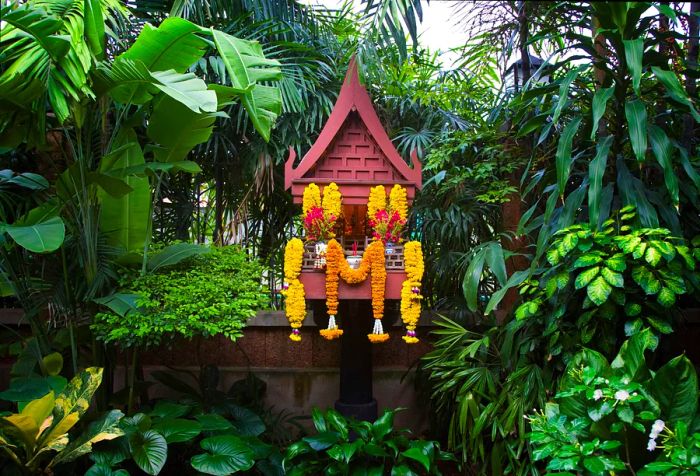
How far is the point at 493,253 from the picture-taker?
3.52m

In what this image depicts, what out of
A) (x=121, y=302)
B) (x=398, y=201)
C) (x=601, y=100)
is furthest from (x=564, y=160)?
(x=121, y=302)

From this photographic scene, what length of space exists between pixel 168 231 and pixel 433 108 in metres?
2.58

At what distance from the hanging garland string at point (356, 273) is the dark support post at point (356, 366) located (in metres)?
0.50

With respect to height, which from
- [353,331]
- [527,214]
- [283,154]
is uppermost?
[283,154]

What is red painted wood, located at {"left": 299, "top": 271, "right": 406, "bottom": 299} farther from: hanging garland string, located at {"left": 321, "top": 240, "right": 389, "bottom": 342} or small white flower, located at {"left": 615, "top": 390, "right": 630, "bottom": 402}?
small white flower, located at {"left": 615, "top": 390, "right": 630, "bottom": 402}

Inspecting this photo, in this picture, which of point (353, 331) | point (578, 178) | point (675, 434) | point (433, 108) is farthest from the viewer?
point (433, 108)

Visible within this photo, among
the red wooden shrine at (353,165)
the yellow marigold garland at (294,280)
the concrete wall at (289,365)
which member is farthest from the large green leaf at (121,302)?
the concrete wall at (289,365)

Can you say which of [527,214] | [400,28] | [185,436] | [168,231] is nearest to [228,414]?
[185,436]

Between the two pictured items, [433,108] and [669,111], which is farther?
[433,108]

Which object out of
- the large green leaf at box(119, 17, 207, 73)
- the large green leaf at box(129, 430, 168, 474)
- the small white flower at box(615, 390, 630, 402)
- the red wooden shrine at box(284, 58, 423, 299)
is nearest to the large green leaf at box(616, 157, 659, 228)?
the small white flower at box(615, 390, 630, 402)

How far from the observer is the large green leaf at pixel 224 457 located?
3.27m

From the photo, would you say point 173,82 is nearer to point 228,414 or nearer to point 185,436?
point 185,436

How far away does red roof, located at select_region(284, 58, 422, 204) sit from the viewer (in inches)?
140

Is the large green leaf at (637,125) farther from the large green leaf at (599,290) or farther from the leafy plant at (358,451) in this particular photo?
the leafy plant at (358,451)
